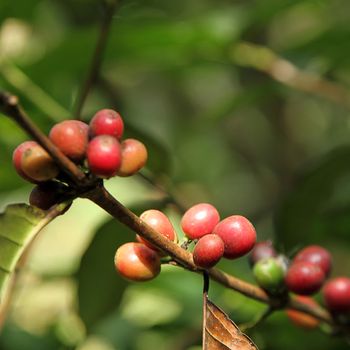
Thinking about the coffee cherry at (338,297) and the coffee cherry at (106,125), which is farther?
the coffee cherry at (338,297)

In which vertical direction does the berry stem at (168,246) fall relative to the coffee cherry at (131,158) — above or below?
below

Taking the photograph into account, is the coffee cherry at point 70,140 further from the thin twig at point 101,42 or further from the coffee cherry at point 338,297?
the thin twig at point 101,42

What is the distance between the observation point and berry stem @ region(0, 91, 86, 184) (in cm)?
73

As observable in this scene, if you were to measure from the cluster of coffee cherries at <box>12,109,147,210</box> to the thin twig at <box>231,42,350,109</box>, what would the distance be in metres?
1.45

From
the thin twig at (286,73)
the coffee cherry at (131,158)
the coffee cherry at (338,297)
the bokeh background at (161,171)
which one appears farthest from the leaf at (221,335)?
the thin twig at (286,73)

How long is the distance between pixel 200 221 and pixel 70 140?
289 mm

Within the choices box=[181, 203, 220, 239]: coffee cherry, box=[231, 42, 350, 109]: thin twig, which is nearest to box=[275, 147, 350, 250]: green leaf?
box=[231, 42, 350, 109]: thin twig

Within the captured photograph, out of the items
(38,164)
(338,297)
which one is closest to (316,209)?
(338,297)

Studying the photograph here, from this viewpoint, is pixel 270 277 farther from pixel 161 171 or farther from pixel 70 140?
pixel 161 171

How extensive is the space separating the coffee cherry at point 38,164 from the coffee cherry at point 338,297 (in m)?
0.75

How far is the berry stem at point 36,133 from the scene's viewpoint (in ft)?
2.40

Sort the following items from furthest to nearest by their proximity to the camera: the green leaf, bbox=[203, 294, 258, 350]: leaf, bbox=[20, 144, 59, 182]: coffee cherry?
the green leaf
bbox=[203, 294, 258, 350]: leaf
bbox=[20, 144, 59, 182]: coffee cherry

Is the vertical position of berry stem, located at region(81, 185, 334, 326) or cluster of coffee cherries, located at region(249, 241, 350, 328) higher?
berry stem, located at region(81, 185, 334, 326)

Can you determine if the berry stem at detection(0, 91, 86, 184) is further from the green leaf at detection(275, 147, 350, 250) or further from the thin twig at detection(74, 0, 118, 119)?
the green leaf at detection(275, 147, 350, 250)
